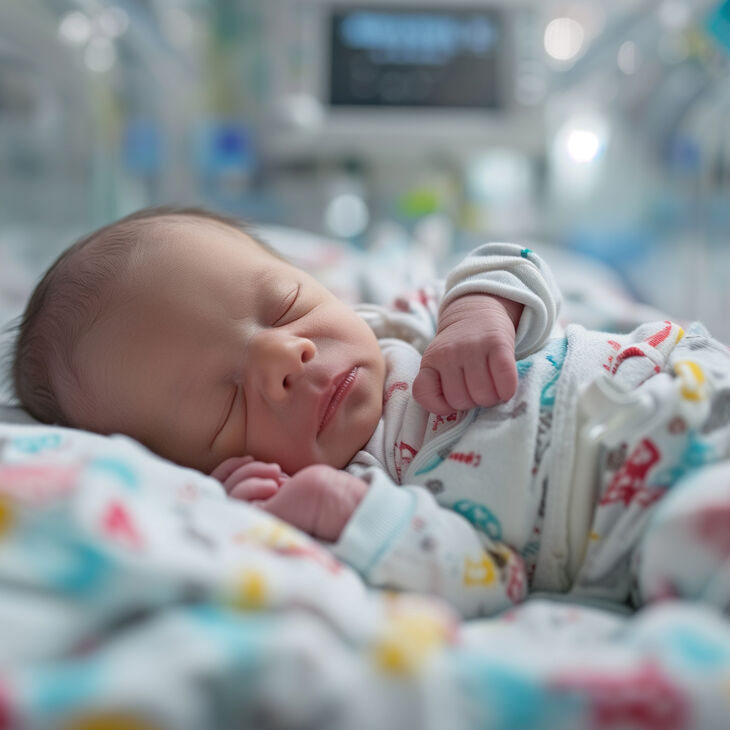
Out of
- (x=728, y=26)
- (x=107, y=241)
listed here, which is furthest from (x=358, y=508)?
(x=728, y=26)

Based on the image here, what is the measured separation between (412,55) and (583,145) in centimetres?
56

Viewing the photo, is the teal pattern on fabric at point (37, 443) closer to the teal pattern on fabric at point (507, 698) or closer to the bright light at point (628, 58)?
the teal pattern on fabric at point (507, 698)

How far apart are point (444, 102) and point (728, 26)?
4.94 ft

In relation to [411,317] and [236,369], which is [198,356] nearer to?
[236,369]

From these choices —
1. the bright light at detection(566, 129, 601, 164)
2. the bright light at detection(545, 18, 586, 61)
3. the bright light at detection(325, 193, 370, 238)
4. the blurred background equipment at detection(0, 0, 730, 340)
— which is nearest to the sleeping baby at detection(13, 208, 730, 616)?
the blurred background equipment at detection(0, 0, 730, 340)

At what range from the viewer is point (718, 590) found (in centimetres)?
44

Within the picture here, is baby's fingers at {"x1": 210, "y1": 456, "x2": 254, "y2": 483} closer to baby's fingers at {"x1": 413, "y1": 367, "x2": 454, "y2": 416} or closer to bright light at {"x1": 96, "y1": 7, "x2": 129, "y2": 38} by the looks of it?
baby's fingers at {"x1": 413, "y1": 367, "x2": 454, "y2": 416}

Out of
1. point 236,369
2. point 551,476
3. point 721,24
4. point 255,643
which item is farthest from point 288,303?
point 721,24

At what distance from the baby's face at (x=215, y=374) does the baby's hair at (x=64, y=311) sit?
0.02m

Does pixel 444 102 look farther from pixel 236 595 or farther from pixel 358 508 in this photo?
pixel 236 595

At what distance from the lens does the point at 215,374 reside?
2.30 ft

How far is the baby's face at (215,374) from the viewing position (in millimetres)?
696

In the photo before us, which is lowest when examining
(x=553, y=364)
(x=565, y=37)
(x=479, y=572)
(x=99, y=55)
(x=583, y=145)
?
(x=479, y=572)

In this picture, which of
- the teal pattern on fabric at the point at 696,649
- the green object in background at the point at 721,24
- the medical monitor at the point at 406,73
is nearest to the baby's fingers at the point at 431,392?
the teal pattern on fabric at the point at 696,649
